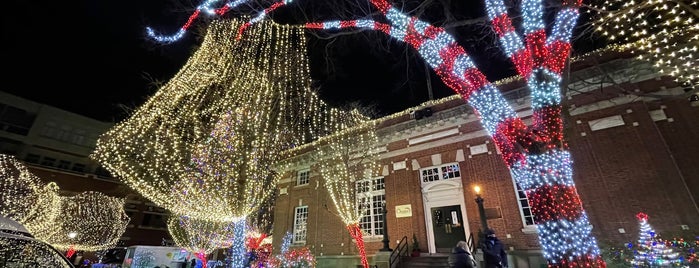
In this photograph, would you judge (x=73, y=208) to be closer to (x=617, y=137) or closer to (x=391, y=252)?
(x=391, y=252)

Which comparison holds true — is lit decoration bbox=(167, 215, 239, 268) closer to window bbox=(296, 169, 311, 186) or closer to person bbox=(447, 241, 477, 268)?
window bbox=(296, 169, 311, 186)

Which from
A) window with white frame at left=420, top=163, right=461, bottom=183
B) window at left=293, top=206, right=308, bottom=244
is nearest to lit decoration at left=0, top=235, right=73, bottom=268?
window with white frame at left=420, top=163, right=461, bottom=183

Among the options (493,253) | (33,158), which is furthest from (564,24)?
(33,158)

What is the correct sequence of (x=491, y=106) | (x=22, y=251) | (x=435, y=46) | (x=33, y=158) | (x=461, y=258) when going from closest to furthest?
1. (x=22, y=251)
2. (x=491, y=106)
3. (x=461, y=258)
4. (x=435, y=46)
5. (x=33, y=158)

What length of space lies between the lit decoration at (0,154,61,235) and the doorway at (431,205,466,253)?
1894cm

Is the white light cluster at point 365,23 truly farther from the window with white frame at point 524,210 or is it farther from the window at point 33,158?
the window at point 33,158

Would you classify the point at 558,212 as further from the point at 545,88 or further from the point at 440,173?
the point at 440,173

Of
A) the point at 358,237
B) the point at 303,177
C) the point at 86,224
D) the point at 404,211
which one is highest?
the point at 303,177

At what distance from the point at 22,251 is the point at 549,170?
23.3ft

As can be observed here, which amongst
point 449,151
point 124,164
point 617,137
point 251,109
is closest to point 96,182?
point 124,164

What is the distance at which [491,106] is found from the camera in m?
5.39

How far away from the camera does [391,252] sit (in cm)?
1221

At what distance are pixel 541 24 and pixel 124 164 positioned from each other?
41.7ft

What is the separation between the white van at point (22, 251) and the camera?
349cm
